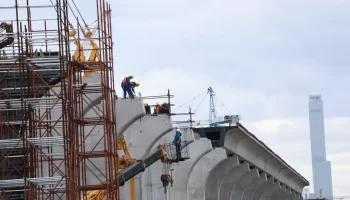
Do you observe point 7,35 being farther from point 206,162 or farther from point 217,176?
point 217,176

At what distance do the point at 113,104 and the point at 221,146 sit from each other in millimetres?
38376

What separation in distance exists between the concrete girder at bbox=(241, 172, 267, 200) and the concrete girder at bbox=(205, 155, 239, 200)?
18498 mm

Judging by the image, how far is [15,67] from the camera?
46594 mm

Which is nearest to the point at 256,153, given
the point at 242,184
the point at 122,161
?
the point at 242,184

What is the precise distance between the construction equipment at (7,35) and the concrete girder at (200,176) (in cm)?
4517

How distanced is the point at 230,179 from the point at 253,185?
17427 mm

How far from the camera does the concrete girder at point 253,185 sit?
4727 inches

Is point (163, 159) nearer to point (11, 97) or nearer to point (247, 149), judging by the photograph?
point (11, 97)

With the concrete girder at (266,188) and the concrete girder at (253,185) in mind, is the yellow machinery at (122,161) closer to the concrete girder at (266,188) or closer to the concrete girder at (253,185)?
the concrete girder at (253,185)

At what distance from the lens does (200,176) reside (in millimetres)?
90688

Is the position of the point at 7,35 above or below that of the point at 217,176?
above

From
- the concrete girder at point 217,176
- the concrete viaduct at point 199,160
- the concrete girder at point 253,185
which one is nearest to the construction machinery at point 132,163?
the concrete viaduct at point 199,160

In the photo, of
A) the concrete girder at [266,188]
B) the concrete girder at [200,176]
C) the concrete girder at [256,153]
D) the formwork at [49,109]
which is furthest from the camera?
the concrete girder at [266,188]

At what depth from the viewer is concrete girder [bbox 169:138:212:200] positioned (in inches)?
3334
